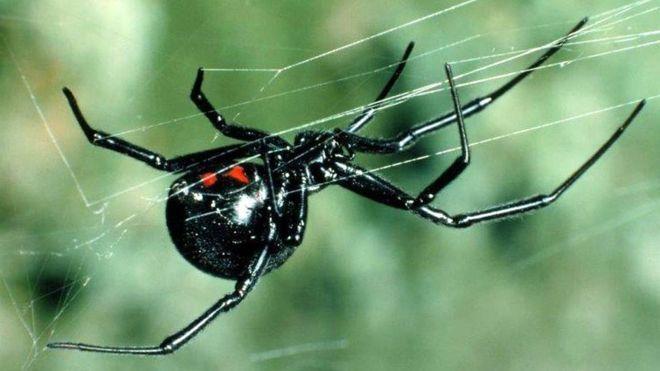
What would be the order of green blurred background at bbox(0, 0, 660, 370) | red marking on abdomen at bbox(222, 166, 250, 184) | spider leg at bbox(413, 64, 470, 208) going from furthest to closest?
green blurred background at bbox(0, 0, 660, 370) → red marking on abdomen at bbox(222, 166, 250, 184) → spider leg at bbox(413, 64, 470, 208)

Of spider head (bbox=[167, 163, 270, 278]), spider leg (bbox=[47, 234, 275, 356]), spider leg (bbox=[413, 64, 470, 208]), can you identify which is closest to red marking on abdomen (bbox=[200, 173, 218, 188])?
spider head (bbox=[167, 163, 270, 278])

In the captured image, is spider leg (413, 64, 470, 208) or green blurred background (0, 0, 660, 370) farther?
green blurred background (0, 0, 660, 370)

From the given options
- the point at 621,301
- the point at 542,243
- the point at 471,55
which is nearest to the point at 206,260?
the point at 471,55

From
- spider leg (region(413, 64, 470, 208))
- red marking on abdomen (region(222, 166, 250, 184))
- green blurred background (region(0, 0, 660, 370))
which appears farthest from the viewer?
green blurred background (region(0, 0, 660, 370))

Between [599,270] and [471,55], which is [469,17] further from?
[599,270]

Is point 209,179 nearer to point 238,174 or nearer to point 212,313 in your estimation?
point 238,174

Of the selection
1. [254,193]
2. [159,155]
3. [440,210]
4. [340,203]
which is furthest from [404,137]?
[340,203]

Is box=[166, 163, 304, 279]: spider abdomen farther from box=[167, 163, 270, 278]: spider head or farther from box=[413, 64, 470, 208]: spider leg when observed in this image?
box=[413, 64, 470, 208]: spider leg

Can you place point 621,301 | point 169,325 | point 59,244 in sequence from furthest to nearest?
point 621,301 → point 169,325 → point 59,244
